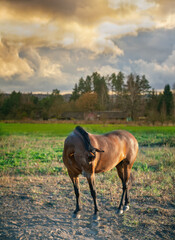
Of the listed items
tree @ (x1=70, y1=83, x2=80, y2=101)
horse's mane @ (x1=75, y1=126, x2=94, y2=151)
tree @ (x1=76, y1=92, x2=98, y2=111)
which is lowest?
horse's mane @ (x1=75, y1=126, x2=94, y2=151)

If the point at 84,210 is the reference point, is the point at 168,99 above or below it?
above

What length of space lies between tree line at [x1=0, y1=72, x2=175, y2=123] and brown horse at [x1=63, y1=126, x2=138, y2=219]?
139 ft

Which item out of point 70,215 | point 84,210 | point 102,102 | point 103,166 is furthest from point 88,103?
point 103,166

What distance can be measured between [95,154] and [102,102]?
67.4 m

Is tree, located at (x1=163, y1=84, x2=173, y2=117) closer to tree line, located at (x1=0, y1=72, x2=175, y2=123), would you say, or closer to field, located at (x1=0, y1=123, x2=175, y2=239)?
tree line, located at (x1=0, y1=72, x2=175, y2=123)

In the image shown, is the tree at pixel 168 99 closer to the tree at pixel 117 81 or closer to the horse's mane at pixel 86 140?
the tree at pixel 117 81

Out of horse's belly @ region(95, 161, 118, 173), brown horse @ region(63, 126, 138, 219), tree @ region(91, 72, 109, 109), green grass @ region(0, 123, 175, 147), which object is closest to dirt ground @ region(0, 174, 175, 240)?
brown horse @ region(63, 126, 138, 219)

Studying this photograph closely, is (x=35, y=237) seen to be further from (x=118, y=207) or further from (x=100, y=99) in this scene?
(x=100, y=99)

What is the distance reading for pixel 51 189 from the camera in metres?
7.43

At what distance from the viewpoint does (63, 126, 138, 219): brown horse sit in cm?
434

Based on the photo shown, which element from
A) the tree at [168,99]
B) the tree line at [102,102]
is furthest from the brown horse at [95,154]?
the tree at [168,99]

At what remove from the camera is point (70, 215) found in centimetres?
547

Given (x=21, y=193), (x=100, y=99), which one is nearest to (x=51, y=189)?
(x=21, y=193)

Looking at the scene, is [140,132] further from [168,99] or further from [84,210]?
[168,99]
